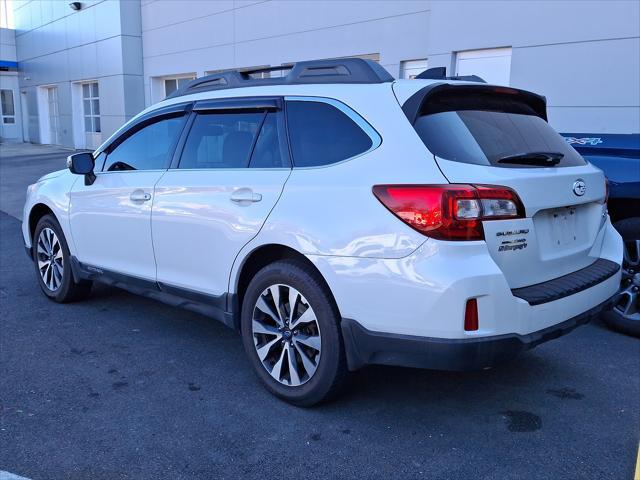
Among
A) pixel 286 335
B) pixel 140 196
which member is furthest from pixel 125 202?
pixel 286 335

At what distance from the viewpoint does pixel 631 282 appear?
4.62 metres

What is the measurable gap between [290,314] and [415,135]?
1.20 m

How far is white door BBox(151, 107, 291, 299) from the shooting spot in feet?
11.5

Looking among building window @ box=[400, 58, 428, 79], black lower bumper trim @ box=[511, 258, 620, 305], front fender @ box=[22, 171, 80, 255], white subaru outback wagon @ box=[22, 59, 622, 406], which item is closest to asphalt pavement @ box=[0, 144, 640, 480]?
white subaru outback wagon @ box=[22, 59, 622, 406]

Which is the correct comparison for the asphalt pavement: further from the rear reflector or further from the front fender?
the front fender

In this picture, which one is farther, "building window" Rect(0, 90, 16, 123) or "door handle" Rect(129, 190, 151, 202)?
A: "building window" Rect(0, 90, 16, 123)

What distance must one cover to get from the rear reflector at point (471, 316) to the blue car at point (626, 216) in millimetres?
2465

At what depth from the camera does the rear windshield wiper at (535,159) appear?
3093 mm

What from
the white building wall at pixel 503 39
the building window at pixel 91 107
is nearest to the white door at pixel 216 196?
the white building wall at pixel 503 39

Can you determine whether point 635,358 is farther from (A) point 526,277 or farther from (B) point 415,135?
(B) point 415,135

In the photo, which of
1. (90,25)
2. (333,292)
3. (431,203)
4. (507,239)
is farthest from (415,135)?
(90,25)

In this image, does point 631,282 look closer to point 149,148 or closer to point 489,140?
point 489,140

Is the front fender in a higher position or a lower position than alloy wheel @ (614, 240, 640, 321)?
higher

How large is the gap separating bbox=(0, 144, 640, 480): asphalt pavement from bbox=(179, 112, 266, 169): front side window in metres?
1.36
